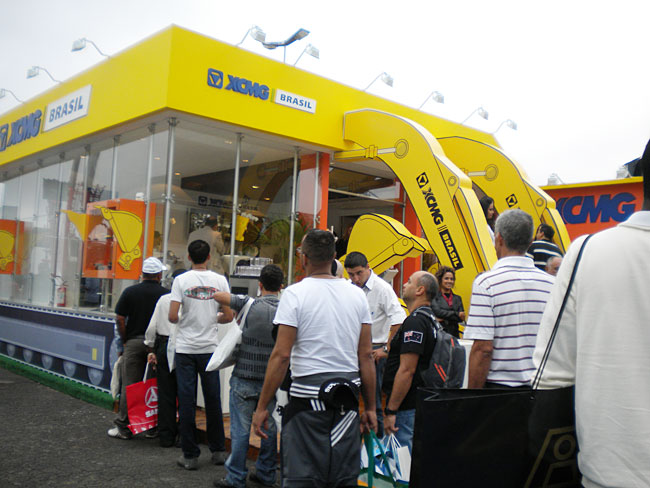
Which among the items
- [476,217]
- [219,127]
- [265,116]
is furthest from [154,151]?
[476,217]

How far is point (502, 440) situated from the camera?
62.8 inches

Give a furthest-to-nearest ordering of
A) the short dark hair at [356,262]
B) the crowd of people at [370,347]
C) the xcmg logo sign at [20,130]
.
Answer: the xcmg logo sign at [20,130], the short dark hair at [356,262], the crowd of people at [370,347]

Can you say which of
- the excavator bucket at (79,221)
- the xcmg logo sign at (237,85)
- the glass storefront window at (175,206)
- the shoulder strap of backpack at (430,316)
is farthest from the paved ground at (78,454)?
the xcmg logo sign at (237,85)

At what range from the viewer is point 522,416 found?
159 cm

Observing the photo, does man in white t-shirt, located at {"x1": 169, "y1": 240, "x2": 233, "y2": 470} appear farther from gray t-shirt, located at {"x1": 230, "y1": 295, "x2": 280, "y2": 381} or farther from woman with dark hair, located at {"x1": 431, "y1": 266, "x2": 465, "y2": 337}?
woman with dark hair, located at {"x1": 431, "y1": 266, "x2": 465, "y2": 337}

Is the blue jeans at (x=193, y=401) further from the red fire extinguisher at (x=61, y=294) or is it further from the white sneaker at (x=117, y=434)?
the red fire extinguisher at (x=61, y=294)

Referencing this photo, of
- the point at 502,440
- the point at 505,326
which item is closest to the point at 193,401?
the point at 505,326

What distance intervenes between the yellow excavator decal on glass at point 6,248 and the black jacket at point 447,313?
1041 cm

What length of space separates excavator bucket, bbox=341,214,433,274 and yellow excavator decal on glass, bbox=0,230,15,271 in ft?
30.3

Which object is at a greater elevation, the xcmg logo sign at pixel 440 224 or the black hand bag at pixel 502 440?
the xcmg logo sign at pixel 440 224

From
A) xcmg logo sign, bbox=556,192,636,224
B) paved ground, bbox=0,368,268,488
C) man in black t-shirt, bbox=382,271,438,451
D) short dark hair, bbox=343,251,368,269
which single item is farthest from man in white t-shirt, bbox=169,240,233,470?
xcmg logo sign, bbox=556,192,636,224

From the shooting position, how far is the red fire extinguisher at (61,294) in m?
11.0

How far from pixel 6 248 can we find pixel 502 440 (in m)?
14.3

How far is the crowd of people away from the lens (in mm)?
1476
